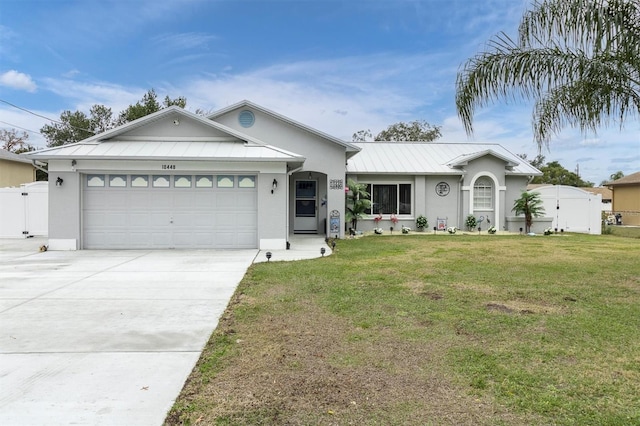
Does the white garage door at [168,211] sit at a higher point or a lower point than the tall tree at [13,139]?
lower

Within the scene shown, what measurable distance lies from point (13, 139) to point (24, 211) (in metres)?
29.5

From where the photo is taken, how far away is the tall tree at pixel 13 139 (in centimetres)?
3772

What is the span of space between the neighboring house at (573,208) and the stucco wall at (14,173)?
95.3ft

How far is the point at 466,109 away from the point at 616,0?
2682mm

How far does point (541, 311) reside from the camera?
5.87m

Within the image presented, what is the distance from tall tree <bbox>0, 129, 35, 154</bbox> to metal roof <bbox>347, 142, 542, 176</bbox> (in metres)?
34.4

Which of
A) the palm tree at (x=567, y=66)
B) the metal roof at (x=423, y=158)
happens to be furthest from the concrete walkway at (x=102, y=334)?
the metal roof at (x=423, y=158)

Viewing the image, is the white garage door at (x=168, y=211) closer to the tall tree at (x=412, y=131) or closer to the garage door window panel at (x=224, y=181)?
the garage door window panel at (x=224, y=181)

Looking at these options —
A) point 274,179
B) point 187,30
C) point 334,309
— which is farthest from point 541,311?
point 187,30

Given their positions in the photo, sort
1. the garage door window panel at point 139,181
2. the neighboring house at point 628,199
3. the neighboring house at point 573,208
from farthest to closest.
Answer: the neighboring house at point 628,199
the neighboring house at point 573,208
the garage door window panel at point 139,181

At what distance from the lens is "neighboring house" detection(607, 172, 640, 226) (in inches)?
1198

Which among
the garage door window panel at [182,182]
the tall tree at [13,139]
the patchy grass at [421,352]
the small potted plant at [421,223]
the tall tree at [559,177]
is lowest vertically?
the patchy grass at [421,352]

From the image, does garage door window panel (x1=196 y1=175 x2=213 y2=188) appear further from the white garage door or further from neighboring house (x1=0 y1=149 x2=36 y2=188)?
neighboring house (x1=0 y1=149 x2=36 y2=188)

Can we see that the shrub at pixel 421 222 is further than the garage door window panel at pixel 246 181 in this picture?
Yes
